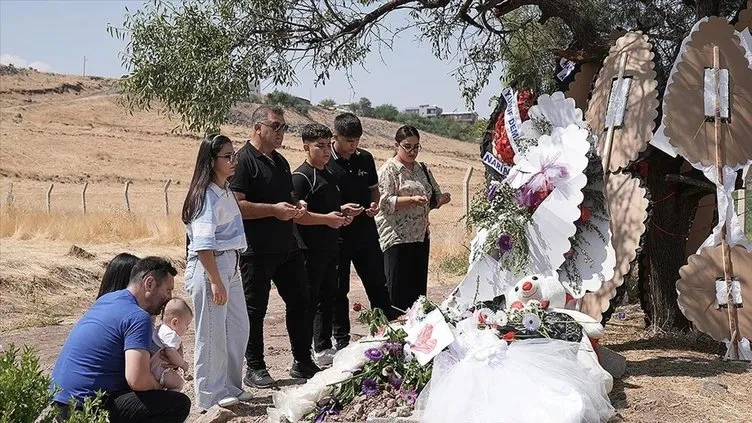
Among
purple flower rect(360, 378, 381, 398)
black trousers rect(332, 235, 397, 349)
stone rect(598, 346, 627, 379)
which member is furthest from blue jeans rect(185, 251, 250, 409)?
stone rect(598, 346, 627, 379)

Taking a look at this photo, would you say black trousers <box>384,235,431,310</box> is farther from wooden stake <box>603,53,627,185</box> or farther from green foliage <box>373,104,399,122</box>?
green foliage <box>373,104,399,122</box>

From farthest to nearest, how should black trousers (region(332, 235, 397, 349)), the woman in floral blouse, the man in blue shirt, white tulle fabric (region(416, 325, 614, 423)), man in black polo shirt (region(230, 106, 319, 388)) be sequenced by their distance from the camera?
1. the woman in floral blouse
2. black trousers (region(332, 235, 397, 349))
3. man in black polo shirt (region(230, 106, 319, 388))
4. white tulle fabric (region(416, 325, 614, 423))
5. the man in blue shirt

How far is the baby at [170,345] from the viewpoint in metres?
→ 4.73

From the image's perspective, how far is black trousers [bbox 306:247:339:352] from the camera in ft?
22.1

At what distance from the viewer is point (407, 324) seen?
5.77 metres

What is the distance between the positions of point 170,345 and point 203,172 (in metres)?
1.18

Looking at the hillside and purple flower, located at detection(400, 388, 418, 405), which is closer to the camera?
purple flower, located at detection(400, 388, 418, 405)

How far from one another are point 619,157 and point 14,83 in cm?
6814

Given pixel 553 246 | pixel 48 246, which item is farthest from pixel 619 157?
pixel 48 246

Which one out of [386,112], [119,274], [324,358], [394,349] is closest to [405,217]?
[324,358]

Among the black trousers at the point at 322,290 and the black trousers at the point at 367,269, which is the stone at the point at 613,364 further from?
the black trousers at the point at 322,290

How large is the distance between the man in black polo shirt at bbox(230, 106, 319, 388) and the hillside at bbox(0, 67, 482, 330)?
2.36m

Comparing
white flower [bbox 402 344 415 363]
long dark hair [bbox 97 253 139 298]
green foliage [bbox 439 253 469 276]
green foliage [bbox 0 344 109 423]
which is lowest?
green foliage [bbox 439 253 469 276]

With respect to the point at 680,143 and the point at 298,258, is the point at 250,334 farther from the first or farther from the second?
the point at 680,143
